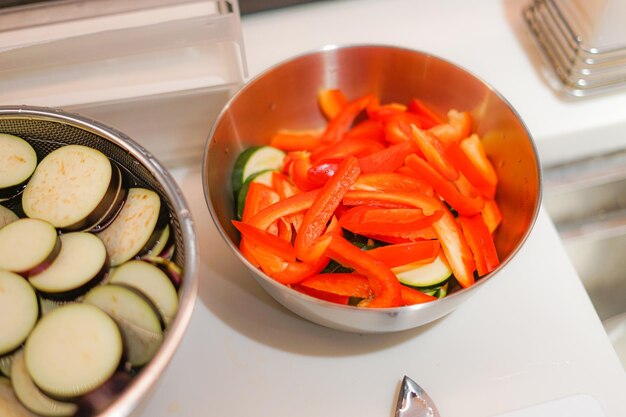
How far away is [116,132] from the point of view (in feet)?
2.49

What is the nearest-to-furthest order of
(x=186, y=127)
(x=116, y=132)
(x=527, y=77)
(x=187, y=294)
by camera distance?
(x=187, y=294)
(x=116, y=132)
(x=186, y=127)
(x=527, y=77)

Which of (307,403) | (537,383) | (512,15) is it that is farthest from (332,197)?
(512,15)

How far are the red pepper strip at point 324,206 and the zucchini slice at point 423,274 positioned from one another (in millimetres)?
119

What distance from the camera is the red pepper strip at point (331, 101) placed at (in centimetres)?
105

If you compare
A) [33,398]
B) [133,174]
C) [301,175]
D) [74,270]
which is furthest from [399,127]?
[33,398]

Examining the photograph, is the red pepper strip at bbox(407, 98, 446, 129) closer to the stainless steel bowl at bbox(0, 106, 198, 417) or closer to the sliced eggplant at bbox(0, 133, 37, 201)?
the stainless steel bowl at bbox(0, 106, 198, 417)

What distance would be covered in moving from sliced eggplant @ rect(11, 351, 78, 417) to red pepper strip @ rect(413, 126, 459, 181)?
583 mm

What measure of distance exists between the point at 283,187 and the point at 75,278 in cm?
35

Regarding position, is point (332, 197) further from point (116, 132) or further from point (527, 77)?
point (527, 77)

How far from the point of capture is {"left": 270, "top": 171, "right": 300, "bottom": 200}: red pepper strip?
0.92 m

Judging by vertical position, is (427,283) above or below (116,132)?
below

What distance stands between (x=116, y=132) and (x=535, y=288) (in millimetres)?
661

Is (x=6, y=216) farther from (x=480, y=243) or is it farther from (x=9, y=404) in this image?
(x=480, y=243)

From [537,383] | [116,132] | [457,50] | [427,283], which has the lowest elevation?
[537,383]
